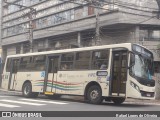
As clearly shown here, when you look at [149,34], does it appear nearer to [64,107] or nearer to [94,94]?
[94,94]

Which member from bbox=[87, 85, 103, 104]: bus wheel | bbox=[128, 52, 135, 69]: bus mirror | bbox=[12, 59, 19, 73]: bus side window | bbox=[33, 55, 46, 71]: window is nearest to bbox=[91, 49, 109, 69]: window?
bbox=[87, 85, 103, 104]: bus wheel

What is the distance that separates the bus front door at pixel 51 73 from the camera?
790 inches

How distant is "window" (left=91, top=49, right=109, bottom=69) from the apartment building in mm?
11413

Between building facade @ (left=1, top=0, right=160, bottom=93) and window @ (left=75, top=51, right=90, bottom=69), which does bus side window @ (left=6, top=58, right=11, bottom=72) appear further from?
building facade @ (left=1, top=0, right=160, bottom=93)

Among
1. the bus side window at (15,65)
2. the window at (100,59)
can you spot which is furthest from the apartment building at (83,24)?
the window at (100,59)

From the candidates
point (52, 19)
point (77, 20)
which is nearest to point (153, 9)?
point (77, 20)

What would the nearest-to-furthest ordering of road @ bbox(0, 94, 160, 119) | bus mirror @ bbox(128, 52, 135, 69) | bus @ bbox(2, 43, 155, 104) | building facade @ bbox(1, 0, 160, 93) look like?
road @ bbox(0, 94, 160, 119)
bus mirror @ bbox(128, 52, 135, 69)
bus @ bbox(2, 43, 155, 104)
building facade @ bbox(1, 0, 160, 93)

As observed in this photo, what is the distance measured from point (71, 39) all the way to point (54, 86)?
25.4 metres

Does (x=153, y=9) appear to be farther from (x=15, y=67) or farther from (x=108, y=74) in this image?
(x=108, y=74)

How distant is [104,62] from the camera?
17.2 meters

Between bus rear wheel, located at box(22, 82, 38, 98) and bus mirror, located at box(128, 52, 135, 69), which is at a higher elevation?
bus mirror, located at box(128, 52, 135, 69)

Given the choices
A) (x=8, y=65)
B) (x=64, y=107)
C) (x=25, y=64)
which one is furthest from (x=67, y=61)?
(x=8, y=65)

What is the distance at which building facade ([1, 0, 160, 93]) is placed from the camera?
37500 millimetres

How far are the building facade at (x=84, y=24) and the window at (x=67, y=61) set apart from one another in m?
9.55
